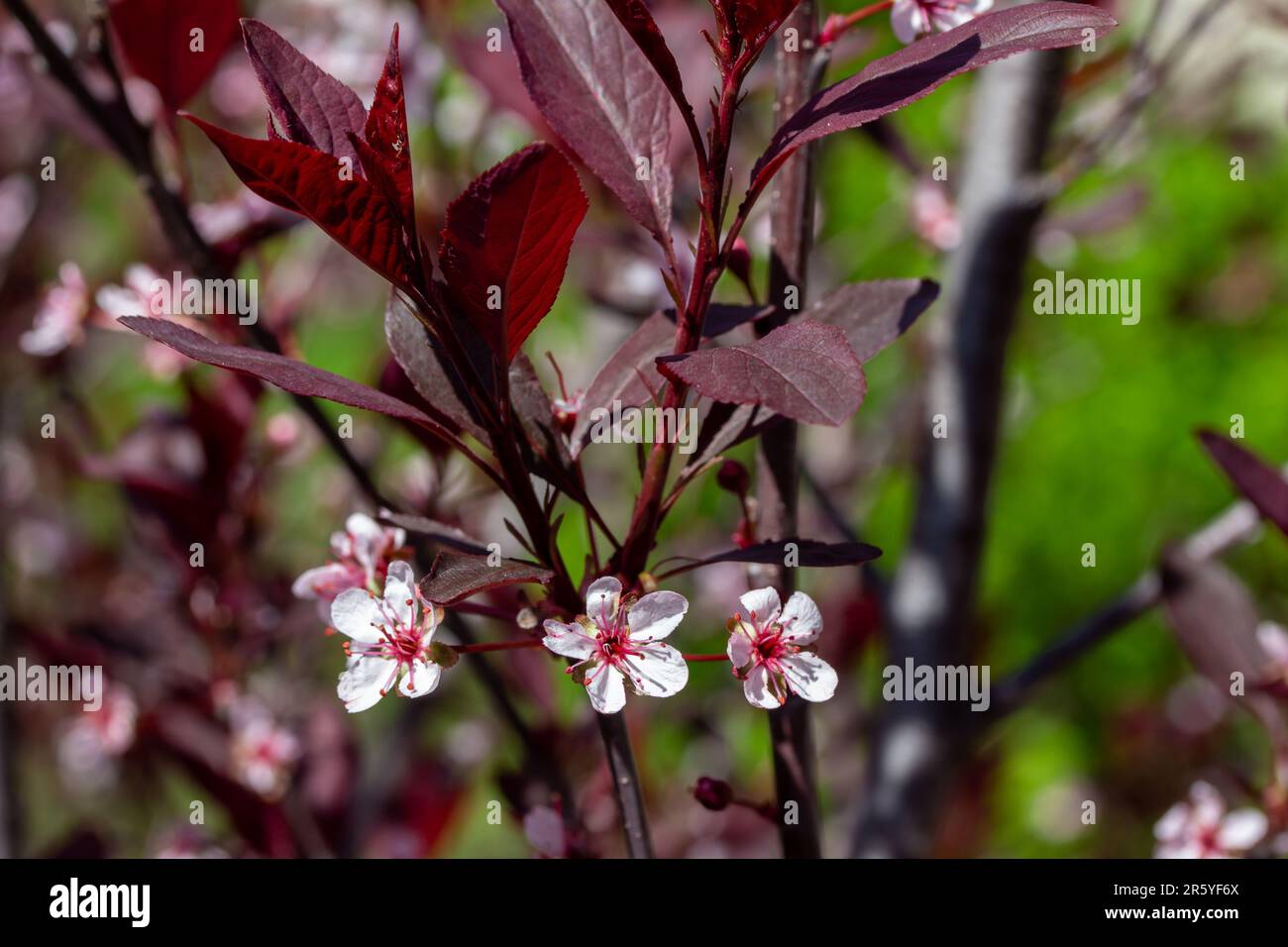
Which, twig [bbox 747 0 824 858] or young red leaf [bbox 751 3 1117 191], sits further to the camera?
twig [bbox 747 0 824 858]

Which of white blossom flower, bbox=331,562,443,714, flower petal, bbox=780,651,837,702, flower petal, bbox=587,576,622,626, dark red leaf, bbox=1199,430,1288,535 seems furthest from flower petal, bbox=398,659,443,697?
dark red leaf, bbox=1199,430,1288,535

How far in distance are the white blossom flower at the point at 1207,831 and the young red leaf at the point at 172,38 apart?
1.25 m

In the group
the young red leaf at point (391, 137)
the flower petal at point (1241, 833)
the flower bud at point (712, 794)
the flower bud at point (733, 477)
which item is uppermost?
the young red leaf at point (391, 137)

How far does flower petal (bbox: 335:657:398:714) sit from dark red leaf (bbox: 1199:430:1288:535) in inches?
29.2

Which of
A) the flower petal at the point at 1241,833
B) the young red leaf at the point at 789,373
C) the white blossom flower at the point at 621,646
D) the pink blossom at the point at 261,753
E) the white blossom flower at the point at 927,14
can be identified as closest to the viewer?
the young red leaf at the point at 789,373

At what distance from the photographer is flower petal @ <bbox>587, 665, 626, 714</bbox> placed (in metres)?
0.69

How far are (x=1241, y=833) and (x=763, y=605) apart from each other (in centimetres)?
71

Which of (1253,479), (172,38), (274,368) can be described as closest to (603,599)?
(274,368)

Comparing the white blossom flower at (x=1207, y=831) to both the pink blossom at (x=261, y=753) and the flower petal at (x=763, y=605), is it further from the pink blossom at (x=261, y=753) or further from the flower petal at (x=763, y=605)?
the pink blossom at (x=261, y=753)

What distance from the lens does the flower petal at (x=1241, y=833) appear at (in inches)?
43.8

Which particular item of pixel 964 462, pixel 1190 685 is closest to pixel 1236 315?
pixel 1190 685

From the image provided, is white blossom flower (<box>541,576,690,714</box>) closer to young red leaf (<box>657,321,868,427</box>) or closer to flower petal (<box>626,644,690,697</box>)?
flower petal (<box>626,644,690,697</box>)

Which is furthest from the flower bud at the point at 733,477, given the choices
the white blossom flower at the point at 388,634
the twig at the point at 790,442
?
the white blossom flower at the point at 388,634

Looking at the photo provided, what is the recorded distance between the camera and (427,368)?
2.53 feet
